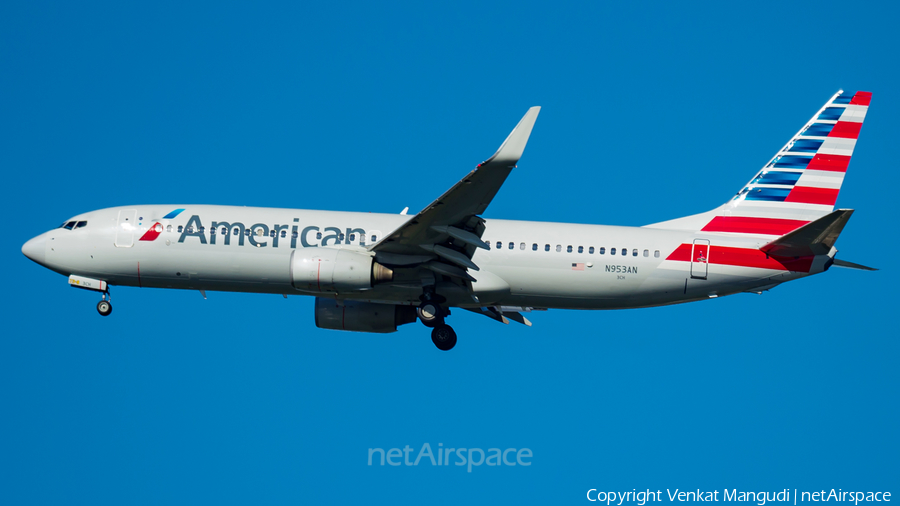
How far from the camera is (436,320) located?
2989 centimetres

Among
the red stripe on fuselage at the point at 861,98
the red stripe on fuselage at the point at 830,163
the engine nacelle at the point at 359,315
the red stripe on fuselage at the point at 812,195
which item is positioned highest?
the red stripe on fuselage at the point at 861,98

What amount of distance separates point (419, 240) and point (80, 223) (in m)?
12.5

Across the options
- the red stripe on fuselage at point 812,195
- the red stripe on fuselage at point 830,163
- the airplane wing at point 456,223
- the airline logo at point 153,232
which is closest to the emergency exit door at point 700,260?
the red stripe on fuselage at point 812,195

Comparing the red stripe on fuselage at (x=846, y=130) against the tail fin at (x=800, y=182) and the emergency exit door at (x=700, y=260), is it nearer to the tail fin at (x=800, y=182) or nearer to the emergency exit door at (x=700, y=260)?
the tail fin at (x=800, y=182)

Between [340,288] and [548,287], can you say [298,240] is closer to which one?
[340,288]

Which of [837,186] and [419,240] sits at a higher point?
[837,186]

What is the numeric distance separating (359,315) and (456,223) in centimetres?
701

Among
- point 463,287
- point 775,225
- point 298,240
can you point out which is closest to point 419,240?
point 463,287

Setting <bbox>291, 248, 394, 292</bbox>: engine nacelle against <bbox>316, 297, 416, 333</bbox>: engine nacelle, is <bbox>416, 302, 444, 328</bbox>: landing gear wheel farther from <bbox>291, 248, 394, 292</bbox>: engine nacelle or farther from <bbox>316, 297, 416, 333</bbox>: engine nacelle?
<bbox>291, 248, 394, 292</bbox>: engine nacelle

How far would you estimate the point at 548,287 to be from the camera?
97.0 ft

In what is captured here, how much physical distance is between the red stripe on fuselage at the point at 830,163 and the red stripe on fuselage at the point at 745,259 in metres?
4.29

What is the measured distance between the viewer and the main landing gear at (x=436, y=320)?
2956 cm

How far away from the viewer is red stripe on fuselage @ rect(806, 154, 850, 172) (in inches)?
1223

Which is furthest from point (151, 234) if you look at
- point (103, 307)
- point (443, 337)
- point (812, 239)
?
point (812, 239)
